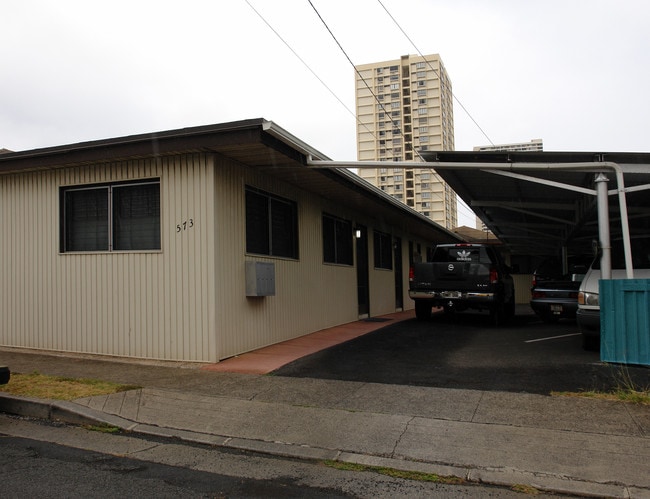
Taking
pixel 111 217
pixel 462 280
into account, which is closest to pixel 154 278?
pixel 111 217

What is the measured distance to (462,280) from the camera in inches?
501

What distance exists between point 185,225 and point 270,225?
2.18 m

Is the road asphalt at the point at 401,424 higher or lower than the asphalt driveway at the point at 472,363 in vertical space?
lower

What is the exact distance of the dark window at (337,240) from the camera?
43.5 feet

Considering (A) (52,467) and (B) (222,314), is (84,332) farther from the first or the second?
(A) (52,467)

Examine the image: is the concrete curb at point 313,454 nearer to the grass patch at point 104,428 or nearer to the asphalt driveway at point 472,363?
the grass patch at point 104,428

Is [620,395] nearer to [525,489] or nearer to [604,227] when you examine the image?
[525,489]

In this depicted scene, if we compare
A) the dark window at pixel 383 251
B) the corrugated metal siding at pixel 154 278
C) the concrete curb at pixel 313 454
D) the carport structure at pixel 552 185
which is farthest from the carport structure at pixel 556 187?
the concrete curb at pixel 313 454

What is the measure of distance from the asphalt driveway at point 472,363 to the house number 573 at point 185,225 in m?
2.76

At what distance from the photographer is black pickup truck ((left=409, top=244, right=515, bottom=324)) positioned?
12617mm

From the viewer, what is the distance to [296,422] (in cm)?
559

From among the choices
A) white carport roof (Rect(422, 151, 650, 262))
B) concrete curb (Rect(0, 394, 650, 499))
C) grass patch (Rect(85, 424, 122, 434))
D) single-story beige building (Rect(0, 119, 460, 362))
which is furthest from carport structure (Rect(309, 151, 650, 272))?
grass patch (Rect(85, 424, 122, 434))

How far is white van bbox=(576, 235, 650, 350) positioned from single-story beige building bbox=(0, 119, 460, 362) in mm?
4974

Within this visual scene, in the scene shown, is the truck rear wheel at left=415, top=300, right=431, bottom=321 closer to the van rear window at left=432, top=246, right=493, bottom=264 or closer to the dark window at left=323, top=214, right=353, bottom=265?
the van rear window at left=432, top=246, right=493, bottom=264
